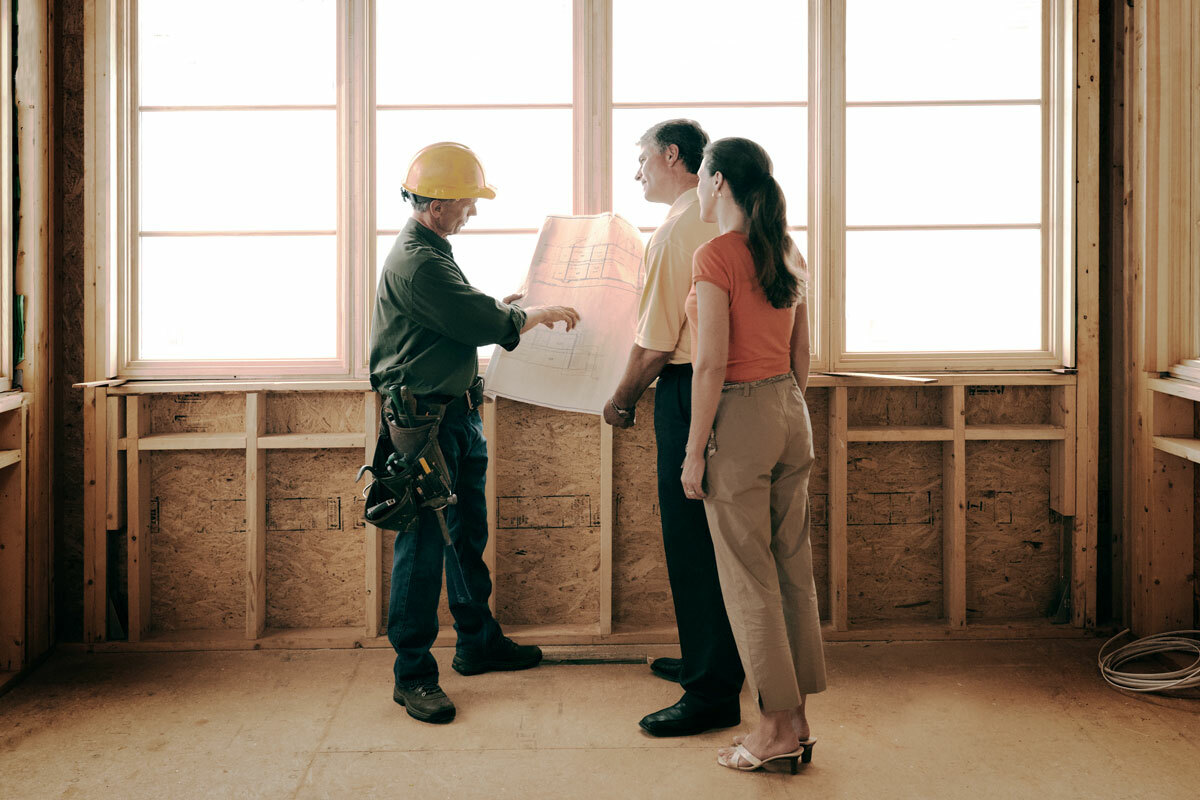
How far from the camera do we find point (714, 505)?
2246 millimetres

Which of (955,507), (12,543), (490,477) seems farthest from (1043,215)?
(12,543)

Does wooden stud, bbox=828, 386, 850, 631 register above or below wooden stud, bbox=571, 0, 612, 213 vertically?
below

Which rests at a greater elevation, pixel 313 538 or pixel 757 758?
pixel 313 538

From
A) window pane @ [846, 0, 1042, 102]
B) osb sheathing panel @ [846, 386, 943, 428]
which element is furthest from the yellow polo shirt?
window pane @ [846, 0, 1042, 102]

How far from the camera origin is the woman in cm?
217

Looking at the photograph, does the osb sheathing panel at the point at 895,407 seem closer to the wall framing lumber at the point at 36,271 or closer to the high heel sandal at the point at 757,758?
the high heel sandal at the point at 757,758

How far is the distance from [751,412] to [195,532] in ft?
7.13

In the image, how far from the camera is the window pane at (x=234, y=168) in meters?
3.25

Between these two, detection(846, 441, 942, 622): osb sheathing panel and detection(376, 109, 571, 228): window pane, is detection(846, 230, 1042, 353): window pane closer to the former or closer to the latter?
detection(846, 441, 942, 622): osb sheathing panel

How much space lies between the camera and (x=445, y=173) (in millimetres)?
2707

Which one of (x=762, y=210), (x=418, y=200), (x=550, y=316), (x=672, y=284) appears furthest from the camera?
(x=550, y=316)

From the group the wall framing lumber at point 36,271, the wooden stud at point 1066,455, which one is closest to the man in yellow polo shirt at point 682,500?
the wooden stud at point 1066,455

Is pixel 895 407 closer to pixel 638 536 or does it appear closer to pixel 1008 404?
pixel 1008 404

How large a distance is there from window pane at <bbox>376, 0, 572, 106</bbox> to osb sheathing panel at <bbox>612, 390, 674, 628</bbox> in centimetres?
132
